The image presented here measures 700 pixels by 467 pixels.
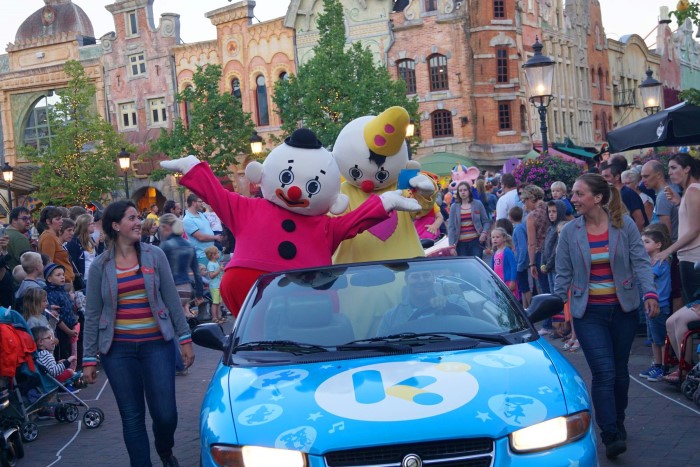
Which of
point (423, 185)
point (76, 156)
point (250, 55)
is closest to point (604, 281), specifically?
point (423, 185)

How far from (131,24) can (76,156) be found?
10.5 meters

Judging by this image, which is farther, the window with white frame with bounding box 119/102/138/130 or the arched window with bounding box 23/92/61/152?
the arched window with bounding box 23/92/61/152

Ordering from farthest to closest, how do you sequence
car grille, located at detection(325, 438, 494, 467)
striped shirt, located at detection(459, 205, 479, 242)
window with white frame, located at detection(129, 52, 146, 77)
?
window with white frame, located at detection(129, 52, 146, 77) < striped shirt, located at detection(459, 205, 479, 242) < car grille, located at detection(325, 438, 494, 467)

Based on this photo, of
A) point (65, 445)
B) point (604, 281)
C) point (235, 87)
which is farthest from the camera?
point (235, 87)

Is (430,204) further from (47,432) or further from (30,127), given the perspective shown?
(30,127)

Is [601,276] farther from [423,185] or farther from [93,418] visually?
[93,418]

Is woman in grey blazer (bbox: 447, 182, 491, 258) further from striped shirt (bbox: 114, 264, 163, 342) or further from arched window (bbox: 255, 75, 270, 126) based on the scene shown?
arched window (bbox: 255, 75, 270, 126)

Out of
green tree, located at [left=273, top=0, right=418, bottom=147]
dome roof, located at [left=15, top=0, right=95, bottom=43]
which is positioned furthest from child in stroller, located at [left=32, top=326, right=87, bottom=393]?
dome roof, located at [left=15, top=0, right=95, bottom=43]

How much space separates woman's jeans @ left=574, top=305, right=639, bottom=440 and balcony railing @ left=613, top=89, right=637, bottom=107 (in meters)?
53.8

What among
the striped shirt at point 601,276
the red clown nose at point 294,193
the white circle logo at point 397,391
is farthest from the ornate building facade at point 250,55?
the white circle logo at point 397,391

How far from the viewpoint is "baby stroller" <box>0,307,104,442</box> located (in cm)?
882

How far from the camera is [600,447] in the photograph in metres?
7.29

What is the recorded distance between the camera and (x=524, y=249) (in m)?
13.8

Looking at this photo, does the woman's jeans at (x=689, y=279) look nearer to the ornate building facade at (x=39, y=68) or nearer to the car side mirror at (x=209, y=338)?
the car side mirror at (x=209, y=338)
